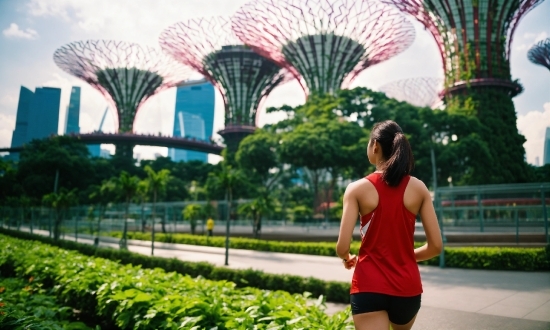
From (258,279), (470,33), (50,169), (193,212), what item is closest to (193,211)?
(193,212)

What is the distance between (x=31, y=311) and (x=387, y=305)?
3490 millimetres

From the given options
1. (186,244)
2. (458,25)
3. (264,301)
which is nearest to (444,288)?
(264,301)

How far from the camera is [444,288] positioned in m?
8.34

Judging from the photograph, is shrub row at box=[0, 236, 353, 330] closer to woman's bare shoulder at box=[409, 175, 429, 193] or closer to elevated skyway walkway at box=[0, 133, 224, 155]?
woman's bare shoulder at box=[409, 175, 429, 193]

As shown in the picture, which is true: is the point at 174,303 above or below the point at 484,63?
below

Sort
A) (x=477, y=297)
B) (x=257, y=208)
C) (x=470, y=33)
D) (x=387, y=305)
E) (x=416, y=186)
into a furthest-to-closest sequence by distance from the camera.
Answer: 1. (x=470, y=33)
2. (x=257, y=208)
3. (x=477, y=297)
4. (x=416, y=186)
5. (x=387, y=305)

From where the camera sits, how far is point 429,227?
204 cm

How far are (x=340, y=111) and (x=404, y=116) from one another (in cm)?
→ 492

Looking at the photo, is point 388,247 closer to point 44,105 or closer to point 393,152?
point 393,152

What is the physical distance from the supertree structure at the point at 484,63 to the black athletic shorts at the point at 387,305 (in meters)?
33.3

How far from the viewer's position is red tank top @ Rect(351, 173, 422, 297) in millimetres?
1868

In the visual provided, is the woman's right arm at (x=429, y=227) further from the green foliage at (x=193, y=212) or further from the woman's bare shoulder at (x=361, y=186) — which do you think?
the green foliage at (x=193, y=212)

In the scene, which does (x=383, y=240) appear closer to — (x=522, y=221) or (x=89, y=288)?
(x=89, y=288)

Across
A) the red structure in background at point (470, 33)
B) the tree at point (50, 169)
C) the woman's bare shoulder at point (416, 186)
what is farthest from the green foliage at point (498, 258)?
the tree at point (50, 169)
